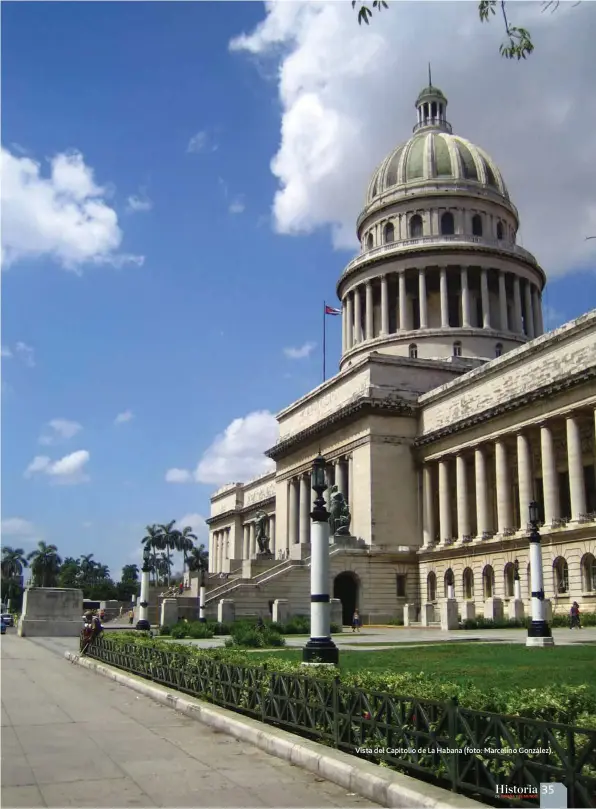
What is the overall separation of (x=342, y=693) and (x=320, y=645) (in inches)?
222

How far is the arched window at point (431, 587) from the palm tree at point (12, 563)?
132 meters

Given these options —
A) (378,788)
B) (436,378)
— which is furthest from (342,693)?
(436,378)

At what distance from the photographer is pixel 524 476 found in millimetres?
51188

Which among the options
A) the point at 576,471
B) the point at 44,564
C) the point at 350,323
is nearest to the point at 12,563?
the point at 44,564

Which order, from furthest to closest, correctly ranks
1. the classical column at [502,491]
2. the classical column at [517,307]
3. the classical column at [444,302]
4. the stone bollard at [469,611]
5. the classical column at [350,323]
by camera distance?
the classical column at [350,323], the classical column at [517,307], the classical column at [444,302], the classical column at [502,491], the stone bollard at [469,611]

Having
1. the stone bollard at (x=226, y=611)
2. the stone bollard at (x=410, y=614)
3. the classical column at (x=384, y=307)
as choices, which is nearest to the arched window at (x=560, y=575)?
the stone bollard at (x=410, y=614)

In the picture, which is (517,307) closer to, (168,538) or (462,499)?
(462,499)

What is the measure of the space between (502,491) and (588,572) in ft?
30.6

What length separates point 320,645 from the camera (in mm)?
16297

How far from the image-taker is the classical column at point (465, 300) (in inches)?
3036

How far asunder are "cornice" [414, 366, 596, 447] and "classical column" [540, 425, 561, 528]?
2201mm

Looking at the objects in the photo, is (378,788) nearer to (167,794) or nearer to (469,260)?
(167,794)

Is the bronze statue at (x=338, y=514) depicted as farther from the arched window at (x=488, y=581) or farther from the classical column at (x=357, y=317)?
the classical column at (x=357, y=317)

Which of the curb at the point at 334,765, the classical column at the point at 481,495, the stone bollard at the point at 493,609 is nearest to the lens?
the curb at the point at 334,765
